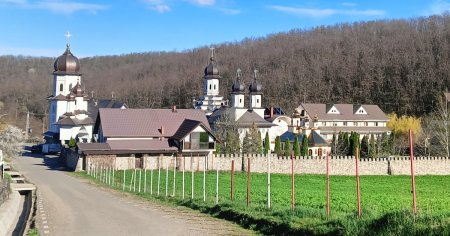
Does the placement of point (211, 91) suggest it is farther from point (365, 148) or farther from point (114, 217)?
point (114, 217)

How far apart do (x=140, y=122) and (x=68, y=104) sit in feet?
75.2

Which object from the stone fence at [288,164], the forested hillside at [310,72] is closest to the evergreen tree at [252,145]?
the stone fence at [288,164]

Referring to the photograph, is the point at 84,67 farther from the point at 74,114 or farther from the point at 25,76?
the point at 74,114

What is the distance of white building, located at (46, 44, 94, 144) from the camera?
54.9 meters

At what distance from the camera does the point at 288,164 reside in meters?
42.4

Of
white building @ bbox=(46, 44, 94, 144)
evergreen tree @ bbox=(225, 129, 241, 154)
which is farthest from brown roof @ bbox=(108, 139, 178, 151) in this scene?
white building @ bbox=(46, 44, 94, 144)

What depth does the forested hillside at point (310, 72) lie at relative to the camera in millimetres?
100625

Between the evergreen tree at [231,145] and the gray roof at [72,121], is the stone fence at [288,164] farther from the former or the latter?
the gray roof at [72,121]

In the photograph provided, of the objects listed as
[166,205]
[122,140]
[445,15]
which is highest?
[445,15]

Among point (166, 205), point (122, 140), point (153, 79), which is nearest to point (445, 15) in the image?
point (153, 79)

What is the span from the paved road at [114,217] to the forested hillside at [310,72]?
8064 cm

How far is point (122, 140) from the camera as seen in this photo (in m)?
40.0

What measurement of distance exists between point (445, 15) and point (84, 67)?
12394cm

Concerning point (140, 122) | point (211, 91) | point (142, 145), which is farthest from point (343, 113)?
point (142, 145)
